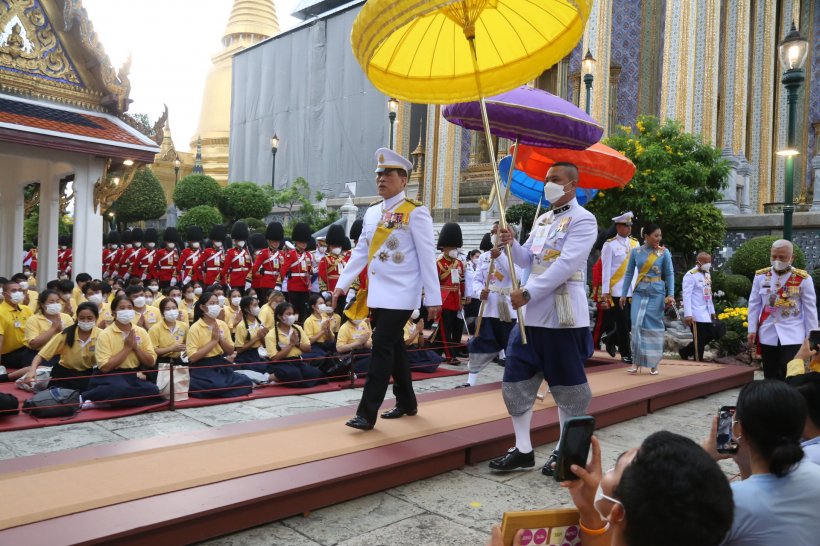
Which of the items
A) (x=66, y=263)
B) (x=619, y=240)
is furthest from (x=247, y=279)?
(x=619, y=240)

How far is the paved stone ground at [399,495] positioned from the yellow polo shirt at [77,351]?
1024 mm

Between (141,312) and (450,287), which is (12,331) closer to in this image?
(141,312)

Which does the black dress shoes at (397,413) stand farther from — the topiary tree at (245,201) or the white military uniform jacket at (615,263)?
the topiary tree at (245,201)

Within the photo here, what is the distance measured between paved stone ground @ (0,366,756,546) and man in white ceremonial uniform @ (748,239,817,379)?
98 cm

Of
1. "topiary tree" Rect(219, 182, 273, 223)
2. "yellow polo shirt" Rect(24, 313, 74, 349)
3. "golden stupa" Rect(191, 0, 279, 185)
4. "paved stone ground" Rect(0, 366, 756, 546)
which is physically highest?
"golden stupa" Rect(191, 0, 279, 185)

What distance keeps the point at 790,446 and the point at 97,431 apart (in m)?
4.92

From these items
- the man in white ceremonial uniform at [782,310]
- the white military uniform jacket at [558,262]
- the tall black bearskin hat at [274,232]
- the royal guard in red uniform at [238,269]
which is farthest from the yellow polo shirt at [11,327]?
the man in white ceremonial uniform at [782,310]

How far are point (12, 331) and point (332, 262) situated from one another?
588 centimetres

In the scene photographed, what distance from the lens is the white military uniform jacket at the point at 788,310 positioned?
6.13 meters

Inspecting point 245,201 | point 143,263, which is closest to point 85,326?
point 143,263

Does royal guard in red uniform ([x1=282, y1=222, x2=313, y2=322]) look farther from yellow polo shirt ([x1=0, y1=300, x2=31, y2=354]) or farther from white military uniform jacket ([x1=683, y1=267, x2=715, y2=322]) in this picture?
white military uniform jacket ([x1=683, y1=267, x2=715, y2=322])

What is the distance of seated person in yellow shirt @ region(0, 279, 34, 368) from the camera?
705 cm

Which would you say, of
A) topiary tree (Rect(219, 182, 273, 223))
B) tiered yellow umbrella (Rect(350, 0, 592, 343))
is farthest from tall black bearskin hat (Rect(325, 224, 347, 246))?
topiary tree (Rect(219, 182, 273, 223))

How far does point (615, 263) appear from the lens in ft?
28.6
